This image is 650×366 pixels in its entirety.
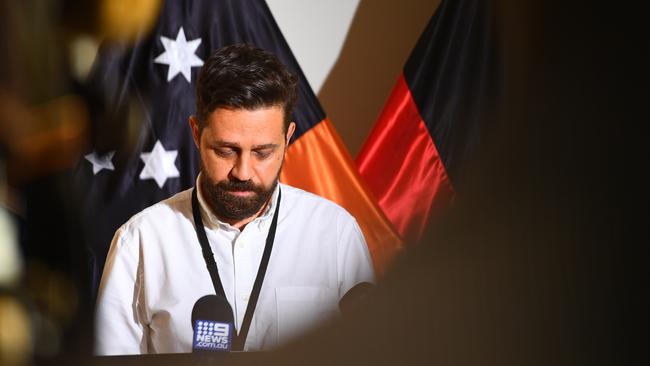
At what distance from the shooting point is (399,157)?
6.54 feet

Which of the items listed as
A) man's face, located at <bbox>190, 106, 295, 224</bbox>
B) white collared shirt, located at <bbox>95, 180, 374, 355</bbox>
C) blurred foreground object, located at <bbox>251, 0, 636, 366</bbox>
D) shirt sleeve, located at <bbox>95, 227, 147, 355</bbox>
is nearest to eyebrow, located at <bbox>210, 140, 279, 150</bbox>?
man's face, located at <bbox>190, 106, 295, 224</bbox>

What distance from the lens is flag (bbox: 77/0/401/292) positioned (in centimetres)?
171

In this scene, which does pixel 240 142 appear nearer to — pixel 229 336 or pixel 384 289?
pixel 229 336

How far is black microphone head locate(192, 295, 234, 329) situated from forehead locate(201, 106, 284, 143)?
0.53 metres

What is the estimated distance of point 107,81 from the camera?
1715mm

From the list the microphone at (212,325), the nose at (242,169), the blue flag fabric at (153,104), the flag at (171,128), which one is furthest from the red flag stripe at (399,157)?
the microphone at (212,325)

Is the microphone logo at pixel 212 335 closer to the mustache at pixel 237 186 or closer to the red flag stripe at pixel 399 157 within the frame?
the mustache at pixel 237 186

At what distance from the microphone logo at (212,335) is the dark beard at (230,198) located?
60 cm

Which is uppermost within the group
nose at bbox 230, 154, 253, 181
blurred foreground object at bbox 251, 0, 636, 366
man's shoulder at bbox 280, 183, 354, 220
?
nose at bbox 230, 154, 253, 181

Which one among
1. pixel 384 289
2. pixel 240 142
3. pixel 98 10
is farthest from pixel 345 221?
pixel 384 289

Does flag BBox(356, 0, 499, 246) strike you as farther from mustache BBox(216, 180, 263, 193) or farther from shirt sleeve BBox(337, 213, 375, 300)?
mustache BBox(216, 180, 263, 193)

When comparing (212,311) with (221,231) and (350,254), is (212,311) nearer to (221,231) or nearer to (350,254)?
(221,231)

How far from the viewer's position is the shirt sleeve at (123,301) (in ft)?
4.50

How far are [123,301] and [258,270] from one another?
29 cm
